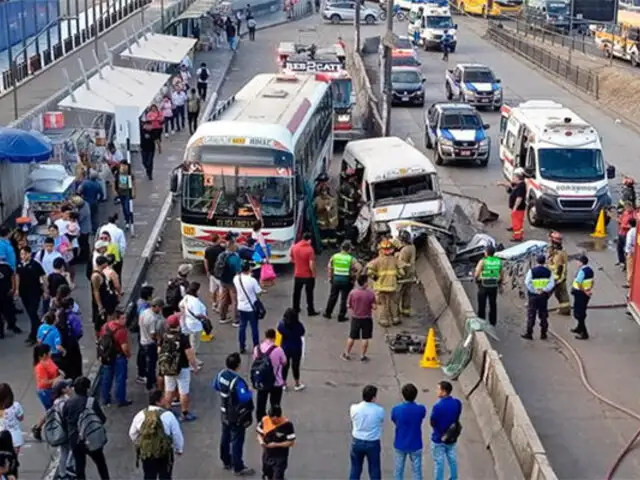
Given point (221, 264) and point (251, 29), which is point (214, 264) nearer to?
point (221, 264)

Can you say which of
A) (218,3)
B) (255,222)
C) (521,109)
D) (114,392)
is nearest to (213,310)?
(255,222)

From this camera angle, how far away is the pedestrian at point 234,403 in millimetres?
12258

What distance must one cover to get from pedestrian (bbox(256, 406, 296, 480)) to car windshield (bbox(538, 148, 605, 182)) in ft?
50.2

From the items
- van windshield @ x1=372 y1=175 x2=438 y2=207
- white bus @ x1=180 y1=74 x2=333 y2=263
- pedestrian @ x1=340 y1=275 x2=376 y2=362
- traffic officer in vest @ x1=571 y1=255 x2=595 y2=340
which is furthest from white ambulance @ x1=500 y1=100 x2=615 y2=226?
pedestrian @ x1=340 y1=275 x2=376 y2=362

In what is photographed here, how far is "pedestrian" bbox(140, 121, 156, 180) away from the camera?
2808cm

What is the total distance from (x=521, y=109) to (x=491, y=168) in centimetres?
448

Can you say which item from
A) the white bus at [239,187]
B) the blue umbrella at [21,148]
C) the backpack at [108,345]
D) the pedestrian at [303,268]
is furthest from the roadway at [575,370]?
the blue umbrella at [21,148]

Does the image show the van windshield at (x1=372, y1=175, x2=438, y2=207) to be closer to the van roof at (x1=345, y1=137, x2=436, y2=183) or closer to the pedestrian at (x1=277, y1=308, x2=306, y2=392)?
the van roof at (x1=345, y1=137, x2=436, y2=183)

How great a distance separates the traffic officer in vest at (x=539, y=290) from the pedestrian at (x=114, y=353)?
22.6 feet

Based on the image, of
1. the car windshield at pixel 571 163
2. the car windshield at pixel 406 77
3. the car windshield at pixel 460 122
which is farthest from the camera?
the car windshield at pixel 406 77

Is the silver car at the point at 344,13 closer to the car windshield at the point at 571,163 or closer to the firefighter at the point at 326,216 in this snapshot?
the car windshield at the point at 571,163

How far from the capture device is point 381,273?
18.3 meters

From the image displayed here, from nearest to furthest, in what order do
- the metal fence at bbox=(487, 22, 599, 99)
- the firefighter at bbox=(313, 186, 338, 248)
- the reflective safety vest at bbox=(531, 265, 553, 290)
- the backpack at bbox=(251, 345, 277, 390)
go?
the backpack at bbox=(251, 345, 277, 390) < the reflective safety vest at bbox=(531, 265, 553, 290) < the firefighter at bbox=(313, 186, 338, 248) < the metal fence at bbox=(487, 22, 599, 99)

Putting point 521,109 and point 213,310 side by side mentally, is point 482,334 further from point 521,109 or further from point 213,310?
point 521,109
